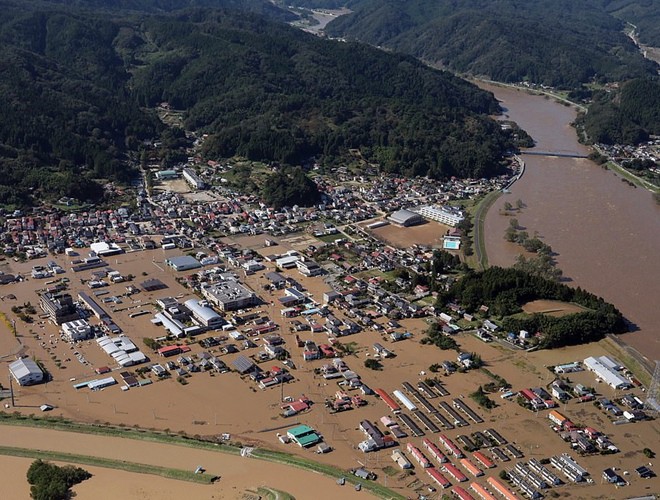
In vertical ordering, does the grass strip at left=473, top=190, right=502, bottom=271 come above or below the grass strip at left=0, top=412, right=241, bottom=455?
above

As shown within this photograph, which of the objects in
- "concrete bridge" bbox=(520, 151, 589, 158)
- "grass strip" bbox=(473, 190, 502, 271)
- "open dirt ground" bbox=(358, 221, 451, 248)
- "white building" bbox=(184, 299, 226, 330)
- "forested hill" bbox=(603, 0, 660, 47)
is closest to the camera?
"white building" bbox=(184, 299, 226, 330)

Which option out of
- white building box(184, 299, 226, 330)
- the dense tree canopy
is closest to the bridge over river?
the dense tree canopy

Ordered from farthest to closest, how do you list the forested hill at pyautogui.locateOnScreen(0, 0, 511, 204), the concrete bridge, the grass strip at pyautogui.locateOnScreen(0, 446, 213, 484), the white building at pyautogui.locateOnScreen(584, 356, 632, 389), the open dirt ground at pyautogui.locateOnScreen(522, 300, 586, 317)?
the concrete bridge < the forested hill at pyautogui.locateOnScreen(0, 0, 511, 204) < the open dirt ground at pyautogui.locateOnScreen(522, 300, 586, 317) < the white building at pyautogui.locateOnScreen(584, 356, 632, 389) < the grass strip at pyautogui.locateOnScreen(0, 446, 213, 484)

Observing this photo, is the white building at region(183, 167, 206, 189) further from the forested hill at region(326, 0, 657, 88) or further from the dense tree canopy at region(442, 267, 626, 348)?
the forested hill at region(326, 0, 657, 88)

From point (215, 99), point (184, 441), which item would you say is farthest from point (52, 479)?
point (215, 99)

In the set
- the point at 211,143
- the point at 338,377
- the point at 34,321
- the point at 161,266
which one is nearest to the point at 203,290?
the point at 161,266

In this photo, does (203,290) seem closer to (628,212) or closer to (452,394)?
(452,394)

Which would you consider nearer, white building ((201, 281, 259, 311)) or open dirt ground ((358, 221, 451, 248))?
white building ((201, 281, 259, 311))

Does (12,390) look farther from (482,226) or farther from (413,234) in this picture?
(482,226)
